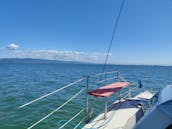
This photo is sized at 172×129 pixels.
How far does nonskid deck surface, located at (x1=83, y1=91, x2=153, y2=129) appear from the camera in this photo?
4.61 meters

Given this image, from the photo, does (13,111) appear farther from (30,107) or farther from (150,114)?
(150,114)

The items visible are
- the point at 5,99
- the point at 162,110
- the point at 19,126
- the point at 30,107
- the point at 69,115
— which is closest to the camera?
the point at 162,110

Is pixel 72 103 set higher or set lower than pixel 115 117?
lower

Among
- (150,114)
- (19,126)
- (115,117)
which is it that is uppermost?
(150,114)

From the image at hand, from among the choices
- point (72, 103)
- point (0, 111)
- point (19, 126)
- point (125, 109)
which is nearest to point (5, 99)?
point (0, 111)

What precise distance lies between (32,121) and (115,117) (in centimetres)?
422

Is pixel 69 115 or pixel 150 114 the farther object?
pixel 69 115

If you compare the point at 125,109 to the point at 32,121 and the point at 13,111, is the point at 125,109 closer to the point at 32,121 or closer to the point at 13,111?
the point at 32,121

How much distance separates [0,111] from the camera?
374 inches

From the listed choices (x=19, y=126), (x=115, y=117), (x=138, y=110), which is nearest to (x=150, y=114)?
(x=115, y=117)

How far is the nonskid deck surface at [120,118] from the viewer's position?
461cm

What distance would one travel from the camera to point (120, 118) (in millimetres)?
5031

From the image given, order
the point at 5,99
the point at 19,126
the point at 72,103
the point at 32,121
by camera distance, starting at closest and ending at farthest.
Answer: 1. the point at 19,126
2. the point at 32,121
3. the point at 72,103
4. the point at 5,99

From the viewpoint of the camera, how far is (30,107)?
9977mm
